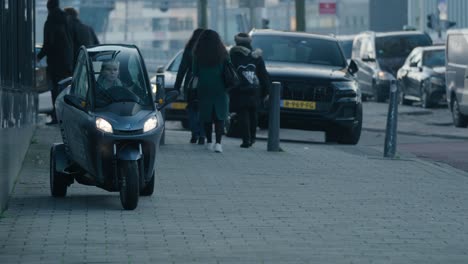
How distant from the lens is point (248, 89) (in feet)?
63.8

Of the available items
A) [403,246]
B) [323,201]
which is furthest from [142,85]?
[403,246]

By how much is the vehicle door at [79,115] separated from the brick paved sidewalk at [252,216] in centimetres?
45

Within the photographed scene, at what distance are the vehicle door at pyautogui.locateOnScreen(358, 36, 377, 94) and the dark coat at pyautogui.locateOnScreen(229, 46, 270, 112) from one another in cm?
2033

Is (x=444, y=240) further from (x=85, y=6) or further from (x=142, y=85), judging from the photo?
(x=85, y=6)

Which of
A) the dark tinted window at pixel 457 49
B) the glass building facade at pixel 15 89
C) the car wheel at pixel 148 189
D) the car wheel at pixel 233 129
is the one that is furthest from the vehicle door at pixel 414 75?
the car wheel at pixel 148 189

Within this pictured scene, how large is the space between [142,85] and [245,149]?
21.5 feet

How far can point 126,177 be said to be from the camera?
11.9m

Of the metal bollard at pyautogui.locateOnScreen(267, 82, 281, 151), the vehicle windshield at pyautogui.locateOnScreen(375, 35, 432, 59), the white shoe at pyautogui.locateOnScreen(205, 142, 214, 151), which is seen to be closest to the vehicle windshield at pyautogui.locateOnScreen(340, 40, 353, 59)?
the vehicle windshield at pyautogui.locateOnScreen(375, 35, 432, 59)

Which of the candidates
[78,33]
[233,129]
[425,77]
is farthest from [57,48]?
[425,77]

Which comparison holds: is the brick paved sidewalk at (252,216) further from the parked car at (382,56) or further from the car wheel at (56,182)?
the parked car at (382,56)

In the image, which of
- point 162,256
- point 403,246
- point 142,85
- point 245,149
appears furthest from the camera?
point 245,149

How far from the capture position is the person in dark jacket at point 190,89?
19031 millimetres

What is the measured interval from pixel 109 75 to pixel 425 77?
74.3ft

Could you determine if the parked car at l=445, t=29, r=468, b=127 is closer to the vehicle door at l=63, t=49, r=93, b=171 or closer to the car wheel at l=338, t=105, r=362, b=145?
the car wheel at l=338, t=105, r=362, b=145
